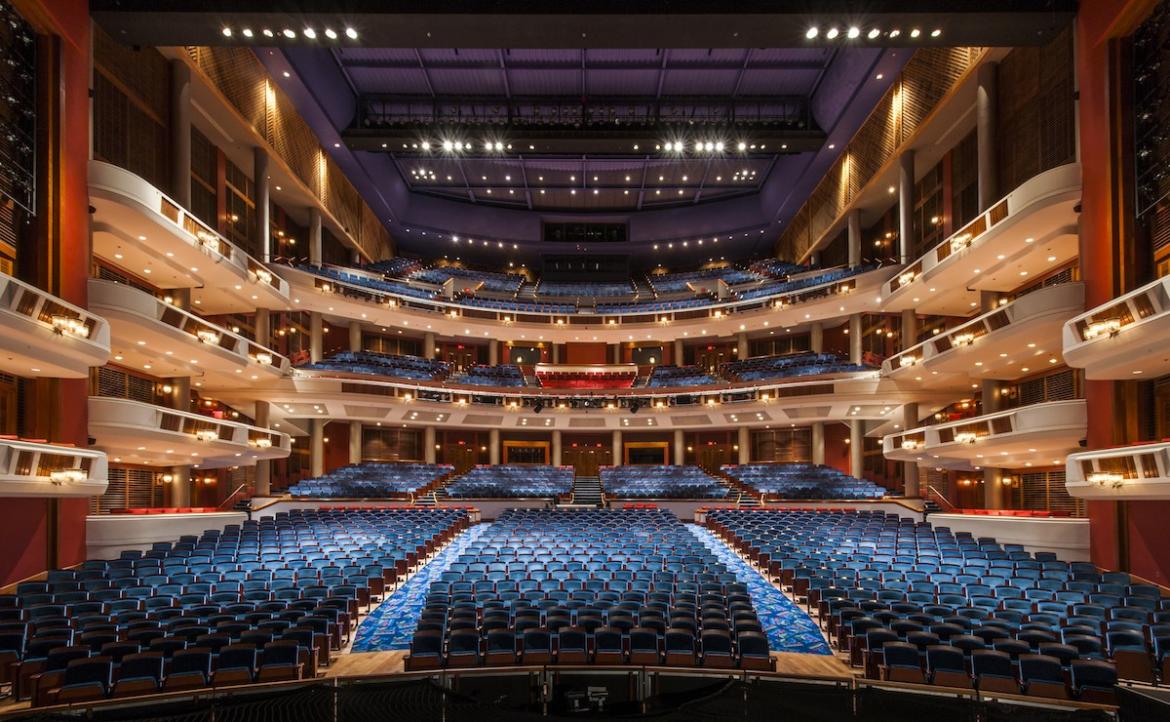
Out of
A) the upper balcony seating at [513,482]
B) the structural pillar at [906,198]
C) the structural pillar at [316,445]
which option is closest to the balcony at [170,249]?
the structural pillar at [316,445]

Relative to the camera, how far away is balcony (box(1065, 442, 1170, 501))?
1094cm

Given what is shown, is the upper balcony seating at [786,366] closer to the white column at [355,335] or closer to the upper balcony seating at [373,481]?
the upper balcony seating at [373,481]

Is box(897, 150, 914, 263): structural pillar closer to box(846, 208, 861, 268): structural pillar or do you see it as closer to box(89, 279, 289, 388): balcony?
box(846, 208, 861, 268): structural pillar

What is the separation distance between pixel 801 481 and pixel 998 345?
473 inches

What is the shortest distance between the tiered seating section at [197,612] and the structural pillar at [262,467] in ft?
26.9

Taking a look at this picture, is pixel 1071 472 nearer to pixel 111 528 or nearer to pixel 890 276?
pixel 890 276

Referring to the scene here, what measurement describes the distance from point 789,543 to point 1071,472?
587 centimetres

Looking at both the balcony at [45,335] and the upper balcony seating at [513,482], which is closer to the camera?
the balcony at [45,335]

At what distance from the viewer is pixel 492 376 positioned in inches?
1380

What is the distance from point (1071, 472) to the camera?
42.8 feet

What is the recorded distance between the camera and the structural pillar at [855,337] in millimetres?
29500

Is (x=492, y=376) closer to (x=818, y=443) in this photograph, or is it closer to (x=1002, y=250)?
(x=818, y=443)

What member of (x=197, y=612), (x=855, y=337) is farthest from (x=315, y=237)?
(x=855, y=337)

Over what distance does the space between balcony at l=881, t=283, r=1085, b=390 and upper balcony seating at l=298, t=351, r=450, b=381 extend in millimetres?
19844
